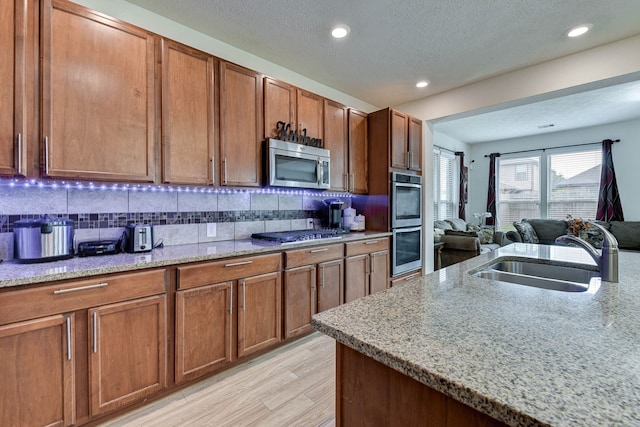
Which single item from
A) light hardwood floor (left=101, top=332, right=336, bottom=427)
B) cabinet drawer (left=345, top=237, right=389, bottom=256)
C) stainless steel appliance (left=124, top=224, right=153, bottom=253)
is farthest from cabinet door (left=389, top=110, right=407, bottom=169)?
stainless steel appliance (left=124, top=224, right=153, bottom=253)

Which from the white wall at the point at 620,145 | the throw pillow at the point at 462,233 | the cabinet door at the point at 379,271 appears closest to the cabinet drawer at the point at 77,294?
the cabinet door at the point at 379,271

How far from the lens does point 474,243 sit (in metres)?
4.29

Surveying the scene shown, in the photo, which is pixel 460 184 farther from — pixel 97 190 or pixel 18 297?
pixel 18 297

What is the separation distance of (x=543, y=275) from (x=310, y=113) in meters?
2.36

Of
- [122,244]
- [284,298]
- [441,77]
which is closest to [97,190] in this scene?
[122,244]

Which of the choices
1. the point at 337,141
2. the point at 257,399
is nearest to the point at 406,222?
A: the point at 337,141

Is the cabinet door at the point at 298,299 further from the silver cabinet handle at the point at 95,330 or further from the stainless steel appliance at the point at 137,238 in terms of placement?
the silver cabinet handle at the point at 95,330

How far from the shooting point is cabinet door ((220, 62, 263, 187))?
2.31m

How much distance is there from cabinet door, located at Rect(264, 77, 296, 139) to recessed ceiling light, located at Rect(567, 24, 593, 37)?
2448mm

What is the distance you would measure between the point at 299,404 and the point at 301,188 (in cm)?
177

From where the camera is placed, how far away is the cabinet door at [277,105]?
258 cm

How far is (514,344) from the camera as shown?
0.69 metres

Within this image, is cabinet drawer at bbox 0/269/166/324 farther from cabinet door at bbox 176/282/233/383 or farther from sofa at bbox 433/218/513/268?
sofa at bbox 433/218/513/268

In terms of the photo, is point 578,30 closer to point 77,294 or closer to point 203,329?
point 203,329
